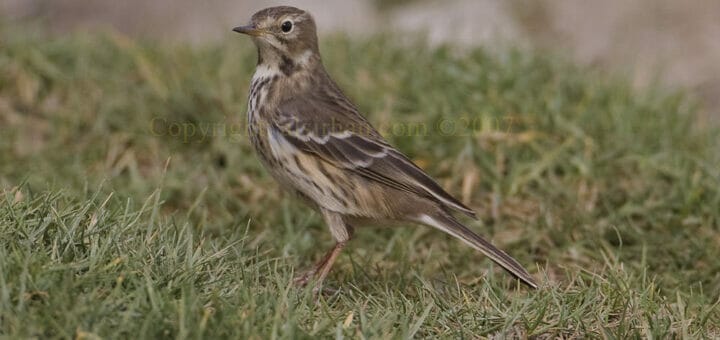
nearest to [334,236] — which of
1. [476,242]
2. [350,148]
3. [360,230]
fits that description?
[350,148]

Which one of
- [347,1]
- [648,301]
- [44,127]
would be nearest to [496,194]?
[648,301]

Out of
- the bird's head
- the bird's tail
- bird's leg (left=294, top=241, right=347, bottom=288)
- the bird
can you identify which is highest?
the bird's head

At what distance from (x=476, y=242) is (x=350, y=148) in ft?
2.89

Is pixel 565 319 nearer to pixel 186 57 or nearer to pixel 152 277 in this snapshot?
pixel 152 277

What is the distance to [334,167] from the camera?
524cm

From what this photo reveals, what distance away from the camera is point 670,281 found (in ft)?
18.1

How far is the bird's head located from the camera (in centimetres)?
547

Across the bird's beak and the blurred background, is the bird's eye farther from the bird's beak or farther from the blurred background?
the blurred background

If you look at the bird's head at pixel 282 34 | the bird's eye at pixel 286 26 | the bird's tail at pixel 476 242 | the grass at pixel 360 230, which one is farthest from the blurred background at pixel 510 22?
the bird's tail at pixel 476 242

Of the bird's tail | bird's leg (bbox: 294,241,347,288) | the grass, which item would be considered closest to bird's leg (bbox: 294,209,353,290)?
bird's leg (bbox: 294,241,347,288)

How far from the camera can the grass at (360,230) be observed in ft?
12.9

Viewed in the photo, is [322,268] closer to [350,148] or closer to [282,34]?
[350,148]

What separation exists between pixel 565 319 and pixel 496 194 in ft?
7.67

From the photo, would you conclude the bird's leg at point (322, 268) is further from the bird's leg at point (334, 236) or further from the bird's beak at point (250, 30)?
the bird's beak at point (250, 30)
